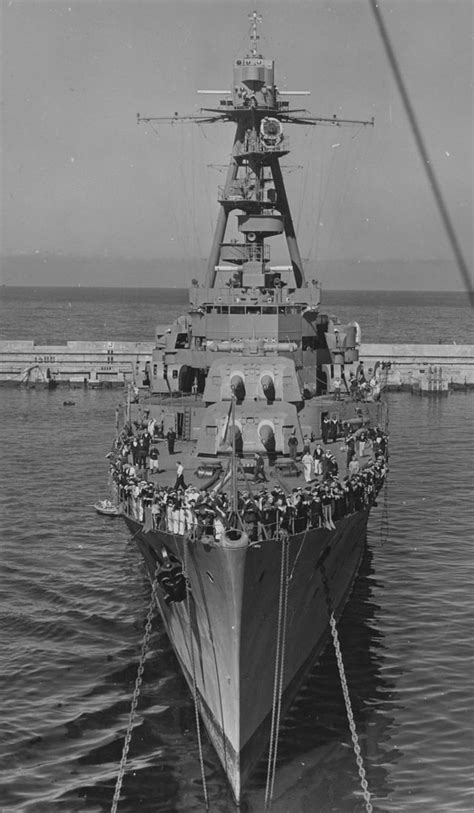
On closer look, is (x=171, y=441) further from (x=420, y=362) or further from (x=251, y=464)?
(x=420, y=362)

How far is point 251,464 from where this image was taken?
76.0ft

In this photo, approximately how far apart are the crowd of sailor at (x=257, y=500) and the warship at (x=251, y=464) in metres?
0.05

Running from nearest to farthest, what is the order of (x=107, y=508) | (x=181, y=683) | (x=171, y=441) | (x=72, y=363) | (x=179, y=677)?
(x=181, y=683) → (x=179, y=677) → (x=171, y=441) → (x=107, y=508) → (x=72, y=363)

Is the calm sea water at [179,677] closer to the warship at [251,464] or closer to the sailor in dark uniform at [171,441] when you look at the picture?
the warship at [251,464]

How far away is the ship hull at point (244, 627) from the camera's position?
17766 millimetres

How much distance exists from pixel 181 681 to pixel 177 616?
6.05 ft

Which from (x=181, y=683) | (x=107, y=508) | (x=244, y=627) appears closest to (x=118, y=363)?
(x=107, y=508)

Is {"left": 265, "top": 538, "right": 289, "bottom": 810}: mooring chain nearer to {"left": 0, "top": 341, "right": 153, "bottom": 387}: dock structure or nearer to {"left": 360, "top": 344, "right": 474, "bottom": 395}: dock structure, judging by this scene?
{"left": 0, "top": 341, "right": 153, "bottom": 387}: dock structure

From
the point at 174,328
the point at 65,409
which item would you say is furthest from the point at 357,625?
the point at 65,409

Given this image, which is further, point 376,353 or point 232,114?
point 376,353

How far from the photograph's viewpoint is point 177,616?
848 inches

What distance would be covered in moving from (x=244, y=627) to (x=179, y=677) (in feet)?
18.0

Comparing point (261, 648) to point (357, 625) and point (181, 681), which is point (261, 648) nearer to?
point (181, 681)

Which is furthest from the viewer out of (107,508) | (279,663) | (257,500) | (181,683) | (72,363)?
(72,363)
